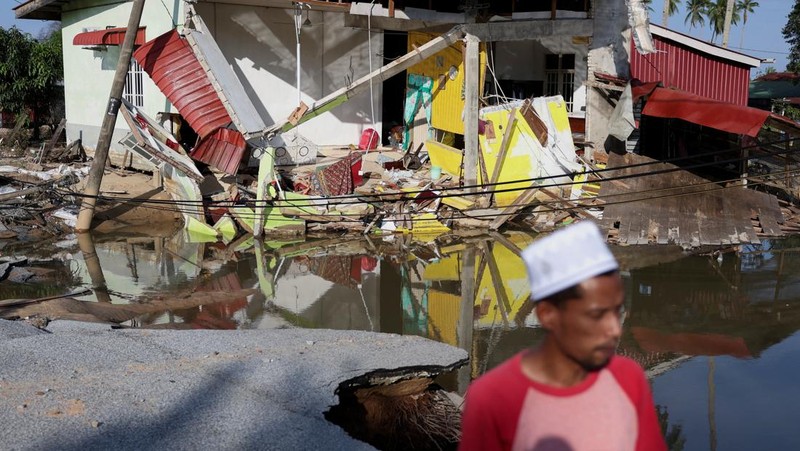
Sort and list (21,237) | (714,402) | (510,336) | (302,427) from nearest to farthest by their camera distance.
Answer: (302,427)
(714,402)
(510,336)
(21,237)

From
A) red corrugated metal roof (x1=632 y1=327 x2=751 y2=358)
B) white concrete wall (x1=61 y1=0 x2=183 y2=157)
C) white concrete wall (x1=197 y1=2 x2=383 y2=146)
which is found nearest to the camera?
red corrugated metal roof (x1=632 y1=327 x2=751 y2=358)

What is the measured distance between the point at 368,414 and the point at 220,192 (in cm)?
1087

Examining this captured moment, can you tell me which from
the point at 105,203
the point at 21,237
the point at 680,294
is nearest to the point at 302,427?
the point at 680,294

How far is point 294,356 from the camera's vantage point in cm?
607

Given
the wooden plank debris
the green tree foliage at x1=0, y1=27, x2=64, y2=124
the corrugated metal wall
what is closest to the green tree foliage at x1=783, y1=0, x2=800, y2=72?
the corrugated metal wall

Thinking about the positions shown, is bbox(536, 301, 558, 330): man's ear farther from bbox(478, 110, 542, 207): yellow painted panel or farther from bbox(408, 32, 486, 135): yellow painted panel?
bbox(408, 32, 486, 135): yellow painted panel

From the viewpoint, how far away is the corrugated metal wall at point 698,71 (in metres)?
18.0

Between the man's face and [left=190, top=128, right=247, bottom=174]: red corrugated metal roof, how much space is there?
1420 cm

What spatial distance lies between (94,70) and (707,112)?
623 inches

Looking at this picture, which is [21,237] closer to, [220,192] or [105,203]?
[105,203]

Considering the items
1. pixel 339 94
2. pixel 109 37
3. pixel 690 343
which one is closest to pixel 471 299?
pixel 690 343

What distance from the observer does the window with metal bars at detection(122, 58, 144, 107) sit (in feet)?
61.3

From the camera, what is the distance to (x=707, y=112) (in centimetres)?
1204

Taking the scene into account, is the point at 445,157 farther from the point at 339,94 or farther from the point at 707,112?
the point at 707,112
